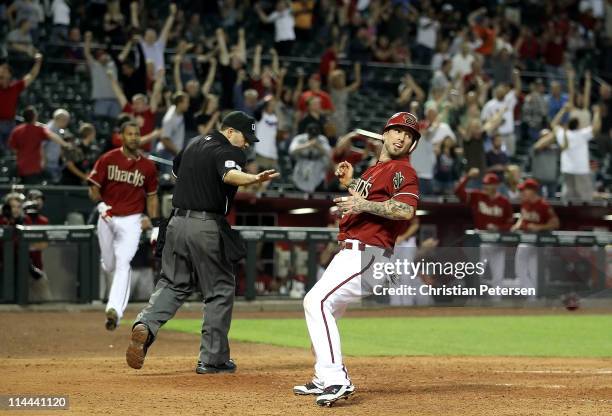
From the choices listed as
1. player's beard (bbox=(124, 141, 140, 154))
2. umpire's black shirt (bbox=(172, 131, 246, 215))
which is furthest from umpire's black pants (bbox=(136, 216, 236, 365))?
player's beard (bbox=(124, 141, 140, 154))

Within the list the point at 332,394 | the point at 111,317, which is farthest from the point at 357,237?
the point at 111,317

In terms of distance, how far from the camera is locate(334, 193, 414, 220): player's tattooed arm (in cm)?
845

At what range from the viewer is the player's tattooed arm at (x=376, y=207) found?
8.45 meters

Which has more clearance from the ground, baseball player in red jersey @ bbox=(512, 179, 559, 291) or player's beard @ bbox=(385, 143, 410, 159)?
player's beard @ bbox=(385, 143, 410, 159)

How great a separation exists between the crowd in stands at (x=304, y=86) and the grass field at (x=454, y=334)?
11.6 ft

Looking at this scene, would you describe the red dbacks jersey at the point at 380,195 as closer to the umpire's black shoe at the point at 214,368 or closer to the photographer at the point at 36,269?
the umpire's black shoe at the point at 214,368

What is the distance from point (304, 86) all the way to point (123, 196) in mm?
11785

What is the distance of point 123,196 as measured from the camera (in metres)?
13.2

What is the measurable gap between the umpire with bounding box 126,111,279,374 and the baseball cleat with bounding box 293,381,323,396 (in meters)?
1.38

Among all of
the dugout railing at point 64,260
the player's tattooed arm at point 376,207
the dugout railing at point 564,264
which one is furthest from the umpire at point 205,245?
the dugout railing at point 564,264

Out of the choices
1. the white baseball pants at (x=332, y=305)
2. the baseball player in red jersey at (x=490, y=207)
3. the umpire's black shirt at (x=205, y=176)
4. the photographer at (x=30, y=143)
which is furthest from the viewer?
the baseball player in red jersey at (x=490, y=207)

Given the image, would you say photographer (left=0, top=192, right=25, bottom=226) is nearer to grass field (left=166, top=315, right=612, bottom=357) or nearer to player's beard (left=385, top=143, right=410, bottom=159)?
grass field (left=166, top=315, right=612, bottom=357)

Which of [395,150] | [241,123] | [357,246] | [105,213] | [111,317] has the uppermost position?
[241,123]

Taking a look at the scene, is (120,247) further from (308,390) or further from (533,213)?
(533,213)
